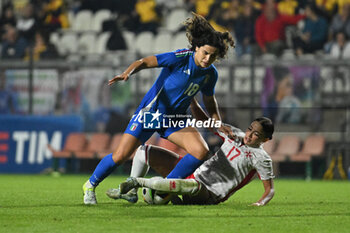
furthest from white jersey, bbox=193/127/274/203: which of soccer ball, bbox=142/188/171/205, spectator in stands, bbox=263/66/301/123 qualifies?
spectator in stands, bbox=263/66/301/123

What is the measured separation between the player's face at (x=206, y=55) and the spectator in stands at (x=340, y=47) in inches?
352

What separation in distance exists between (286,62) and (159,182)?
817 centimetres

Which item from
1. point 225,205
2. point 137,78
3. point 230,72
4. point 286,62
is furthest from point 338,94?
point 225,205

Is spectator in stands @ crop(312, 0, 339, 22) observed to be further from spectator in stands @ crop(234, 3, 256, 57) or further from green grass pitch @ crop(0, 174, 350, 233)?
green grass pitch @ crop(0, 174, 350, 233)

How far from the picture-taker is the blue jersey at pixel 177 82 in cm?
683

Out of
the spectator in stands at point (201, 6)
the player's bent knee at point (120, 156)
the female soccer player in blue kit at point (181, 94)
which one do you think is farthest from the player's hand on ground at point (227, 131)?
the spectator in stands at point (201, 6)

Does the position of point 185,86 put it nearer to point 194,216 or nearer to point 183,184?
point 183,184

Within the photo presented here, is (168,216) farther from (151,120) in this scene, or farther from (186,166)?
(151,120)

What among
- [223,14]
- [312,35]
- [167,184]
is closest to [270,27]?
[312,35]

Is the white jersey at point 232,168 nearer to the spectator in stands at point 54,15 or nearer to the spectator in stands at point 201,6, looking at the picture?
the spectator in stands at point 201,6

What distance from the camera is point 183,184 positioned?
21.0ft

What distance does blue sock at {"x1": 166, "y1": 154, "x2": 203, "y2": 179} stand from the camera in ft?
22.1

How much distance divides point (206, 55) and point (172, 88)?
0.47 metres

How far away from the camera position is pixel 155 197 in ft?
22.6
